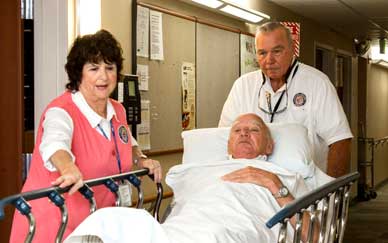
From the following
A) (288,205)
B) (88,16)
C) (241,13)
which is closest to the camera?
(288,205)

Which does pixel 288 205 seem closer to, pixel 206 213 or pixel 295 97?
pixel 206 213

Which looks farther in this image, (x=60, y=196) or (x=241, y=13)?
(x=241, y=13)

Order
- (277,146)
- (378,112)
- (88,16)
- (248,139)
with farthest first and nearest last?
(378,112)
(88,16)
(277,146)
(248,139)

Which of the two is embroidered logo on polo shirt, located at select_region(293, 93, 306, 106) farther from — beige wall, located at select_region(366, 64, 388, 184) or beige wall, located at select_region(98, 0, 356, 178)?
beige wall, located at select_region(366, 64, 388, 184)

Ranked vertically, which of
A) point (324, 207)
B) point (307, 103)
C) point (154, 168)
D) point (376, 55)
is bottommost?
point (324, 207)

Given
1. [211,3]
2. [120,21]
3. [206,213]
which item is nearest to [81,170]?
[206,213]

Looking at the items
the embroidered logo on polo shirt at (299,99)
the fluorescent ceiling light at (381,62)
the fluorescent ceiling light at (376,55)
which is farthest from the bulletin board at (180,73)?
the fluorescent ceiling light at (381,62)

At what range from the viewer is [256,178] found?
2801 mm

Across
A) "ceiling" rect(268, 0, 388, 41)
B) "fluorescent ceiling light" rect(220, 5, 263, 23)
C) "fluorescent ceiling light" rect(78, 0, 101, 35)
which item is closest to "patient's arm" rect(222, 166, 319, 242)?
"fluorescent ceiling light" rect(78, 0, 101, 35)

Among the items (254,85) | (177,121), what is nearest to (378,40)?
(177,121)

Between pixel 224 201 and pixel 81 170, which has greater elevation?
pixel 81 170

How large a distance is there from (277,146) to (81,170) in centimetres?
111

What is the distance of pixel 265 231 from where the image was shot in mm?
2508

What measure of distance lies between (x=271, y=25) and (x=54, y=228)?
166cm
